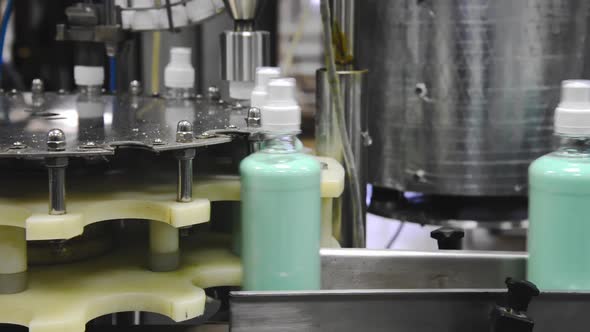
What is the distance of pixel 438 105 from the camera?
928 millimetres

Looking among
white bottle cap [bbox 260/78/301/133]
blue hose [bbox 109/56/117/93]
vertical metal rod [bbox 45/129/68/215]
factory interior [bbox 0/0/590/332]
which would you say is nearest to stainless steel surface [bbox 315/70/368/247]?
factory interior [bbox 0/0/590/332]

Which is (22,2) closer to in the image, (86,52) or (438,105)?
(86,52)

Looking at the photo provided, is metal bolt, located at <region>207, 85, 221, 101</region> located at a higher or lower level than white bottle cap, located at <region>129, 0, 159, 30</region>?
lower

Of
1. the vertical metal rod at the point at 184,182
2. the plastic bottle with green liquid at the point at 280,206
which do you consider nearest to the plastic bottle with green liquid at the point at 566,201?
the plastic bottle with green liquid at the point at 280,206

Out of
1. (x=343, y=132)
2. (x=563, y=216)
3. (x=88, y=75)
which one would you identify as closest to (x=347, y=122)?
(x=343, y=132)

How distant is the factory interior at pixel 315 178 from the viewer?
57 cm

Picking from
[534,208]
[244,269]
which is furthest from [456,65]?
[244,269]

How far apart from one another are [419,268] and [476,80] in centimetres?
33

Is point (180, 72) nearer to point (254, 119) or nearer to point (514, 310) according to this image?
point (254, 119)

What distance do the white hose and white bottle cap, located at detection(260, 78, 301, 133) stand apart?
0.16 metres

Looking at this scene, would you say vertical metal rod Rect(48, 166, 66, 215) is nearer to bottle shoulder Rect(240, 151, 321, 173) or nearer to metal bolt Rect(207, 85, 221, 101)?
bottle shoulder Rect(240, 151, 321, 173)

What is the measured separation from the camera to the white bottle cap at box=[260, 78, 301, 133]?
58 centimetres

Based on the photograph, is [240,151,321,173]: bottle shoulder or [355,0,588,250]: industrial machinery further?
[355,0,588,250]: industrial machinery

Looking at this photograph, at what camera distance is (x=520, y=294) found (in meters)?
0.53
